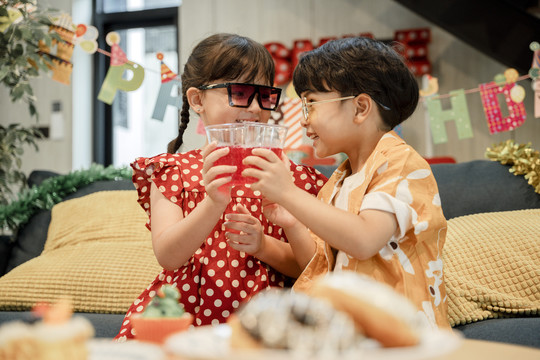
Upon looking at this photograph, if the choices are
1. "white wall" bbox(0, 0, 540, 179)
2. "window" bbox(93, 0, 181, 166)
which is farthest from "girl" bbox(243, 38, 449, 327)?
"window" bbox(93, 0, 181, 166)

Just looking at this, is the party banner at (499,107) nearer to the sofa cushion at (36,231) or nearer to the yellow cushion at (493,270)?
the yellow cushion at (493,270)

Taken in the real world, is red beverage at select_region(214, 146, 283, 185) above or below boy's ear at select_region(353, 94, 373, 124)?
below

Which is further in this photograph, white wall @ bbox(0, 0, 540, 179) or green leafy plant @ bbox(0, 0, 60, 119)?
white wall @ bbox(0, 0, 540, 179)

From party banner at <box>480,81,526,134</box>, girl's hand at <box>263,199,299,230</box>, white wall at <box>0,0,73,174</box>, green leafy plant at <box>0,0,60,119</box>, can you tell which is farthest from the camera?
white wall at <box>0,0,73,174</box>

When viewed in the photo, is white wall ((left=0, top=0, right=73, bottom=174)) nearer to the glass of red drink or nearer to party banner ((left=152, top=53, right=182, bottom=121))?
party banner ((left=152, top=53, right=182, bottom=121))

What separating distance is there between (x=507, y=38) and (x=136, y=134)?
3453mm

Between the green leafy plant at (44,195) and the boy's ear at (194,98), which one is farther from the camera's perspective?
the green leafy plant at (44,195)

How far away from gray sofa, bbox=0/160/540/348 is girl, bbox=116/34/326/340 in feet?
1.75

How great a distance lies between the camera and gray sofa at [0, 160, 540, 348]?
1.60 m

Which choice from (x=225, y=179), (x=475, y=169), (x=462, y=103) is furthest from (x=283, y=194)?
(x=462, y=103)

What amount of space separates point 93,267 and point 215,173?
3.77 feet

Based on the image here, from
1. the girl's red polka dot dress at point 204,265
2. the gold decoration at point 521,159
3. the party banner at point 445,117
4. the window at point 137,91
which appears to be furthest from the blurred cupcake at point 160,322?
the window at point 137,91

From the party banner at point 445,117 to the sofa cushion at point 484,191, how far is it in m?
0.79

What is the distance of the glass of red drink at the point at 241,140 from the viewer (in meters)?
1.14
